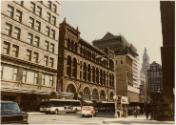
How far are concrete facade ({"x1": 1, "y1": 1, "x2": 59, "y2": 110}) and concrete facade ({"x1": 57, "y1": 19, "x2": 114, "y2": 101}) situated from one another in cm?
315

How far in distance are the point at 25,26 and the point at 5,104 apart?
29377 mm

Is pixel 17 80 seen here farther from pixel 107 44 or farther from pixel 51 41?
pixel 107 44

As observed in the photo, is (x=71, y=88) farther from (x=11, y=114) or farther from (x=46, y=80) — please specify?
(x=11, y=114)

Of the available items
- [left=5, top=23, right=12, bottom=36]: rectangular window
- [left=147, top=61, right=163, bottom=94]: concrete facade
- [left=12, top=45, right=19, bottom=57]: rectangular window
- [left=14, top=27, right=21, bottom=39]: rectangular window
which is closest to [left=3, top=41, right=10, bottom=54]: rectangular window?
[left=12, top=45, right=19, bottom=57]: rectangular window

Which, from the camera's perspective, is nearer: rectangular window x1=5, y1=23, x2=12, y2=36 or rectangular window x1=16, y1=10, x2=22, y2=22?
rectangular window x1=5, y1=23, x2=12, y2=36

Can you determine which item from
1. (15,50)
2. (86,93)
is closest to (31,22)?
(15,50)

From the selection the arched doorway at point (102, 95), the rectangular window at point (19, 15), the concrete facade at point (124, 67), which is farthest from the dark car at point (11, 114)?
the concrete facade at point (124, 67)

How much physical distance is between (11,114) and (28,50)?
29.6 m

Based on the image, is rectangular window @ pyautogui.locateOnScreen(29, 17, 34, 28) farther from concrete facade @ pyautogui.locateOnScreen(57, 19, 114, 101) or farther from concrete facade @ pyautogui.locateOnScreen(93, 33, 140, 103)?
concrete facade @ pyautogui.locateOnScreen(93, 33, 140, 103)

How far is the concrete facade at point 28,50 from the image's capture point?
36.9m

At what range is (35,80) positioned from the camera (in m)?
42.5

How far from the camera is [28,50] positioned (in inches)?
1630

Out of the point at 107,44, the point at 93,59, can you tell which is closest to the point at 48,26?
the point at 93,59

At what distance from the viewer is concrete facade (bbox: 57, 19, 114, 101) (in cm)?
5150
